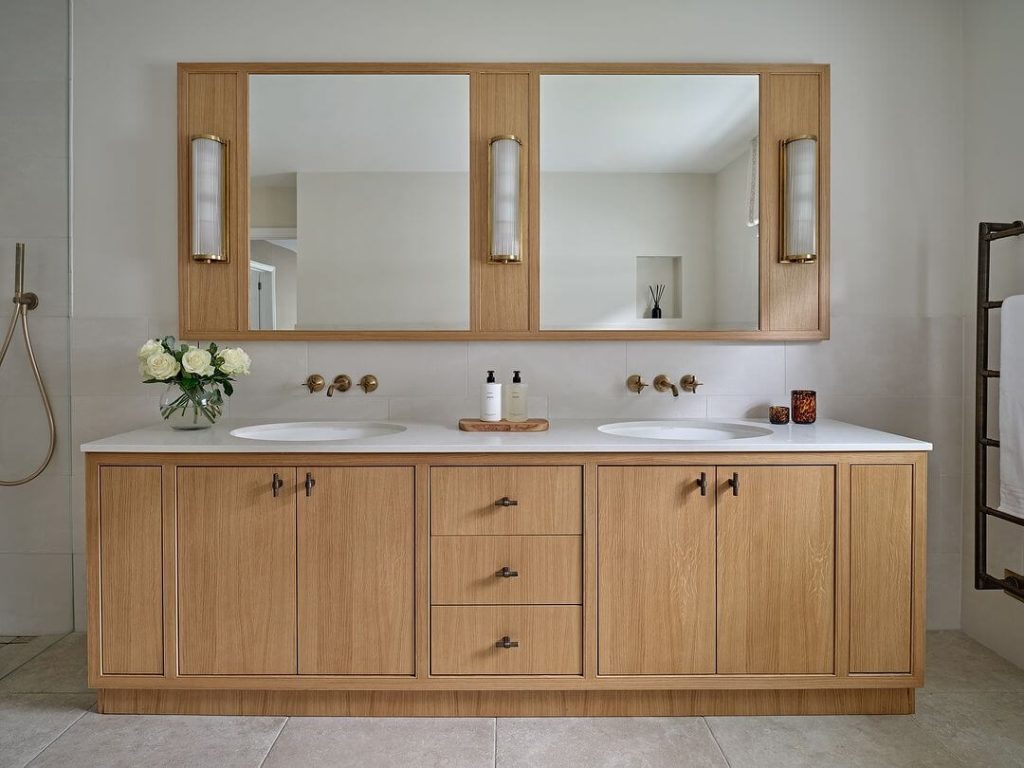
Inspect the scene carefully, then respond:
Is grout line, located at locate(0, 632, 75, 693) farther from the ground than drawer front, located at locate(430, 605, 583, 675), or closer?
closer

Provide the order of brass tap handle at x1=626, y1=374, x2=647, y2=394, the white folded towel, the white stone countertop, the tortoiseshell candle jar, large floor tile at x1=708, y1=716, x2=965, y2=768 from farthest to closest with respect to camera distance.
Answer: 1. brass tap handle at x1=626, y1=374, x2=647, y2=394
2. the tortoiseshell candle jar
3. the white folded towel
4. the white stone countertop
5. large floor tile at x1=708, y1=716, x2=965, y2=768

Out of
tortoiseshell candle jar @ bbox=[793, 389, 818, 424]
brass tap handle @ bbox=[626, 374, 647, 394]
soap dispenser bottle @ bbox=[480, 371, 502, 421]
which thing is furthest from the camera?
brass tap handle @ bbox=[626, 374, 647, 394]

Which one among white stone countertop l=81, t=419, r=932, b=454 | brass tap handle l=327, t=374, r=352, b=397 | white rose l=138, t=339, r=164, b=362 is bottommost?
white stone countertop l=81, t=419, r=932, b=454

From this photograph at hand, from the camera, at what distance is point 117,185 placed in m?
2.37

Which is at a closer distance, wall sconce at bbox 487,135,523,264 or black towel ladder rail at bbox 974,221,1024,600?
black towel ladder rail at bbox 974,221,1024,600

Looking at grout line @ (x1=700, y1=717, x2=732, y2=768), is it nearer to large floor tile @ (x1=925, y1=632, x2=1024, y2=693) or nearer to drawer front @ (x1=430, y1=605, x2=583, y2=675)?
drawer front @ (x1=430, y1=605, x2=583, y2=675)

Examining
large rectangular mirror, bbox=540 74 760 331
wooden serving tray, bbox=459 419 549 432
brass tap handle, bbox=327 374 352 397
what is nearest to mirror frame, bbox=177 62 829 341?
large rectangular mirror, bbox=540 74 760 331

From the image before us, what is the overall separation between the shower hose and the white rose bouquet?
54cm

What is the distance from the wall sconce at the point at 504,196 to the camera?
2293 mm

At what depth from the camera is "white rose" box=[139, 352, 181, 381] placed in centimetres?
204

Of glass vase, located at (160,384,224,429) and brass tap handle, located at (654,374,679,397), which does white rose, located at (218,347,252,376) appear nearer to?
glass vase, located at (160,384,224,429)

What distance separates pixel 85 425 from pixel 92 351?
26cm

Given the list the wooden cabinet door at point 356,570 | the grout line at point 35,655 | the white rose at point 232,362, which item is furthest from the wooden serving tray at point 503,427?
the grout line at point 35,655

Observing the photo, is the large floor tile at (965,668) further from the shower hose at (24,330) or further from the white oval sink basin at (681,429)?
the shower hose at (24,330)
